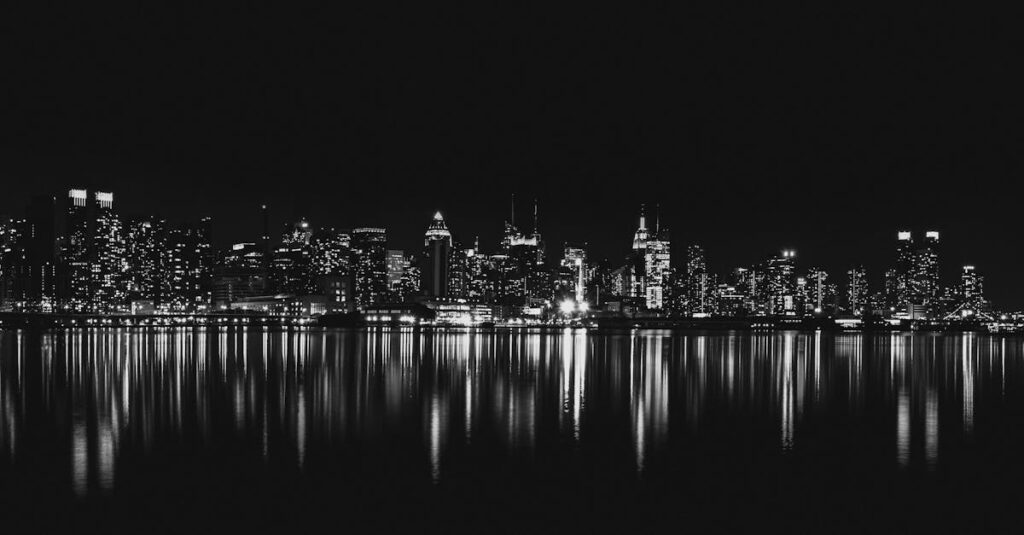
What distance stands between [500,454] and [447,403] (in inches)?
370

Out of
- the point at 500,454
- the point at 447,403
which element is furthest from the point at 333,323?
the point at 500,454

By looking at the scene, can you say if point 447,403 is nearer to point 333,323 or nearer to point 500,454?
point 500,454

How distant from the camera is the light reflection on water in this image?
21.2m

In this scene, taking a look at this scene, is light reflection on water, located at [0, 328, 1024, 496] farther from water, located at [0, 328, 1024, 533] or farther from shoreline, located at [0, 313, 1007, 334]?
shoreline, located at [0, 313, 1007, 334]

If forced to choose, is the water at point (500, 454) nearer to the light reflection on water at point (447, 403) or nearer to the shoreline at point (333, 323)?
the light reflection on water at point (447, 403)

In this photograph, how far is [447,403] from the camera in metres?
29.1

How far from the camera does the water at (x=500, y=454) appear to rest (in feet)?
48.1

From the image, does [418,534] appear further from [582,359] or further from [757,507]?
[582,359]

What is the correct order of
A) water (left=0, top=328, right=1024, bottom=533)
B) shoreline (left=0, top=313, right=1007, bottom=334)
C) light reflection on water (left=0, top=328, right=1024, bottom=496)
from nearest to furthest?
water (left=0, top=328, right=1024, bottom=533), light reflection on water (left=0, top=328, right=1024, bottom=496), shoreline (left=0, top=313, right=1007, bottom=334)

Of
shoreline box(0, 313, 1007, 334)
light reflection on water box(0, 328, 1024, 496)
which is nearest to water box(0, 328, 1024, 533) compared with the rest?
light reflection on water box(0, 328, 1024, 496)

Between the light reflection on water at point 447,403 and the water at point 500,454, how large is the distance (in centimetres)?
13

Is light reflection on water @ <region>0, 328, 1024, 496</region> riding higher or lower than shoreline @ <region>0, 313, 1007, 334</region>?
higher

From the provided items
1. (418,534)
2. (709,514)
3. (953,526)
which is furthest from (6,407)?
(953,526)

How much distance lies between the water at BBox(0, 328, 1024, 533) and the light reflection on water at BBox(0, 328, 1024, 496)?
0.13 metres
